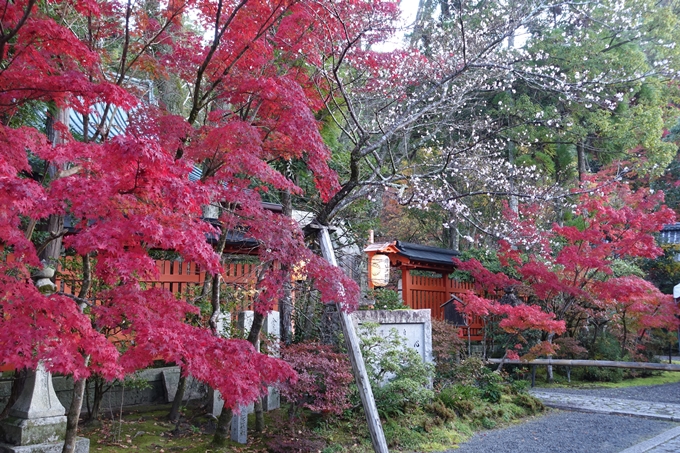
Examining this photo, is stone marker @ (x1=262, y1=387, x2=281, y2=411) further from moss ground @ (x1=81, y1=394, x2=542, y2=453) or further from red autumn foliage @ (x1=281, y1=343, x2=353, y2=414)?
red autumn foliage @ (x1=281, y1=343, x2=353, y2=414)

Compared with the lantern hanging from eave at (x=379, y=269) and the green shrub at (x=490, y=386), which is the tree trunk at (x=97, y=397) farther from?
the green shrub at (x=490, y=386)

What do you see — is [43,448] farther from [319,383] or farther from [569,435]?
[569,435]

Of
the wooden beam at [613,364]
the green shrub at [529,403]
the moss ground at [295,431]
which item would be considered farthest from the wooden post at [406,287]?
the moss ground at [295,431]

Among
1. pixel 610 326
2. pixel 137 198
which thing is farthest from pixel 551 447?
pixel 610 326

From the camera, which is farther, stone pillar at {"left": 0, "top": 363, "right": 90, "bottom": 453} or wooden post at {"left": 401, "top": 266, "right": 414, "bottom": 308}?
wooden post at {"left": 401, "top": 266, "right": 414, "bottom": 308}

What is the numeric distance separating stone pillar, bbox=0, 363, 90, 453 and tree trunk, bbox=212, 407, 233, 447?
1.49 m

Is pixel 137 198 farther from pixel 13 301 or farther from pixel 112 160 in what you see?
pixel 13 301

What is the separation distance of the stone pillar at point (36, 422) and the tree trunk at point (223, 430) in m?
1.49

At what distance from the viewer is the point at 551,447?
23.4 feet

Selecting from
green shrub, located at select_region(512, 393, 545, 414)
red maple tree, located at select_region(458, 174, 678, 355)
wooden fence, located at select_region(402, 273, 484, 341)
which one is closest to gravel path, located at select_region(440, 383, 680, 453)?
green shrub, located at select_region(512, 393, 545, 414)

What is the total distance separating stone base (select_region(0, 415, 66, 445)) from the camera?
5363 mm

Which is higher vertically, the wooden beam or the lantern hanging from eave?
the lantern hanging from eave

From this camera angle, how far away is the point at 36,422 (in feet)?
17.9

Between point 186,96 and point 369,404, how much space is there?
1175cm
